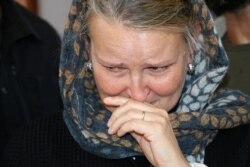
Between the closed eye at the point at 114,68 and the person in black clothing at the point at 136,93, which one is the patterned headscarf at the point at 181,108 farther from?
the closed eye at the point at 114,68

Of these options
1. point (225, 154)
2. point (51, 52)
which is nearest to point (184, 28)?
point (225, 154)

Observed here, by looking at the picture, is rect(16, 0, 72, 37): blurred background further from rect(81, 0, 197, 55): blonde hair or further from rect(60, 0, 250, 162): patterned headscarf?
rect(81, 0, 197, 55): blonde hair

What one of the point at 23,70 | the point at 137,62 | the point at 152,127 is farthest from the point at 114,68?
the point at 23,70

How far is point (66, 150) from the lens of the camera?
1.56m

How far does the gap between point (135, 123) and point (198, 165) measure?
26 centimetres

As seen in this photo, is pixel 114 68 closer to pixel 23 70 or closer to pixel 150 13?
pixel 150 13

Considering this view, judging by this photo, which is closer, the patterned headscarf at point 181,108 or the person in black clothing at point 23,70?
the patterned headscarf at point 181,108

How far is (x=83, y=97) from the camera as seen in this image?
1570 mm

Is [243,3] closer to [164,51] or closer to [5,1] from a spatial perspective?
[164,51]

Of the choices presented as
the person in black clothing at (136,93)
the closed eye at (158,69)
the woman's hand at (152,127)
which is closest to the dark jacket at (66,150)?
the person in black clothing at (136,93)

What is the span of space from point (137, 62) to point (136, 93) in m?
0.09

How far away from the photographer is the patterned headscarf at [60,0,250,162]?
148cm

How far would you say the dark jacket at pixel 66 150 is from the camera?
4.99 feet

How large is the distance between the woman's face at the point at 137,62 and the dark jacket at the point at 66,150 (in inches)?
8.6
